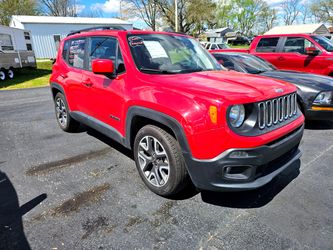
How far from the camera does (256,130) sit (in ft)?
7.54

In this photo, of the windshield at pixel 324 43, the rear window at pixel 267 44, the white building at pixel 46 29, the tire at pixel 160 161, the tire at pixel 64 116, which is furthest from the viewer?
the white building at pixel 46 29

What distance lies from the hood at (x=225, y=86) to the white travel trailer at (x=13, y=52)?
13.4m

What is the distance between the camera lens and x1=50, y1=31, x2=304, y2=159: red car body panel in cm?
218

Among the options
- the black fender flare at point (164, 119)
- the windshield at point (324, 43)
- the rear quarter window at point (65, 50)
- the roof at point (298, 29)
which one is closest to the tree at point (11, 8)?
the roof at point (298, 29)

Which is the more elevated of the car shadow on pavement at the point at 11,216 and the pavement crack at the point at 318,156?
the car shadow on pavement at the point at 11,216

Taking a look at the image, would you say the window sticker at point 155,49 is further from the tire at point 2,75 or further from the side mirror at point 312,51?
the tire at point 2,75

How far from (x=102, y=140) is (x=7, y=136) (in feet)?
6.52

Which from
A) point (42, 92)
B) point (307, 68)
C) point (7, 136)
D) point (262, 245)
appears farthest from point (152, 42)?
point (42, 92)

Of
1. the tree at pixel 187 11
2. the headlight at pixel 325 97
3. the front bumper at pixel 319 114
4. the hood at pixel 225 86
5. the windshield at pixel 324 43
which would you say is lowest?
the front bumper at pixel 319 114

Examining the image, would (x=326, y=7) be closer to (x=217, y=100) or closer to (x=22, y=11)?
(x=22, y=11)

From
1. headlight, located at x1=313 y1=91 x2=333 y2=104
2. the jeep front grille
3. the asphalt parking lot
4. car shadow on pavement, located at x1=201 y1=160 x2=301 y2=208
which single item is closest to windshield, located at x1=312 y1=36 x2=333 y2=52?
headlight, located at x1=313 y1=91 x2=333 y2=104

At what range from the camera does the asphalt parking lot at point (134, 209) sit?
2.21 m

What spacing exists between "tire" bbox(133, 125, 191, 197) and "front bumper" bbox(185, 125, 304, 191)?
6.9 inches

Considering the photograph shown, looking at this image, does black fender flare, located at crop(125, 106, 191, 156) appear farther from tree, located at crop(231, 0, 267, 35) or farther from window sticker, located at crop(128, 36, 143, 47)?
Result: tree, located at crop(231, 0, 267, 35)
